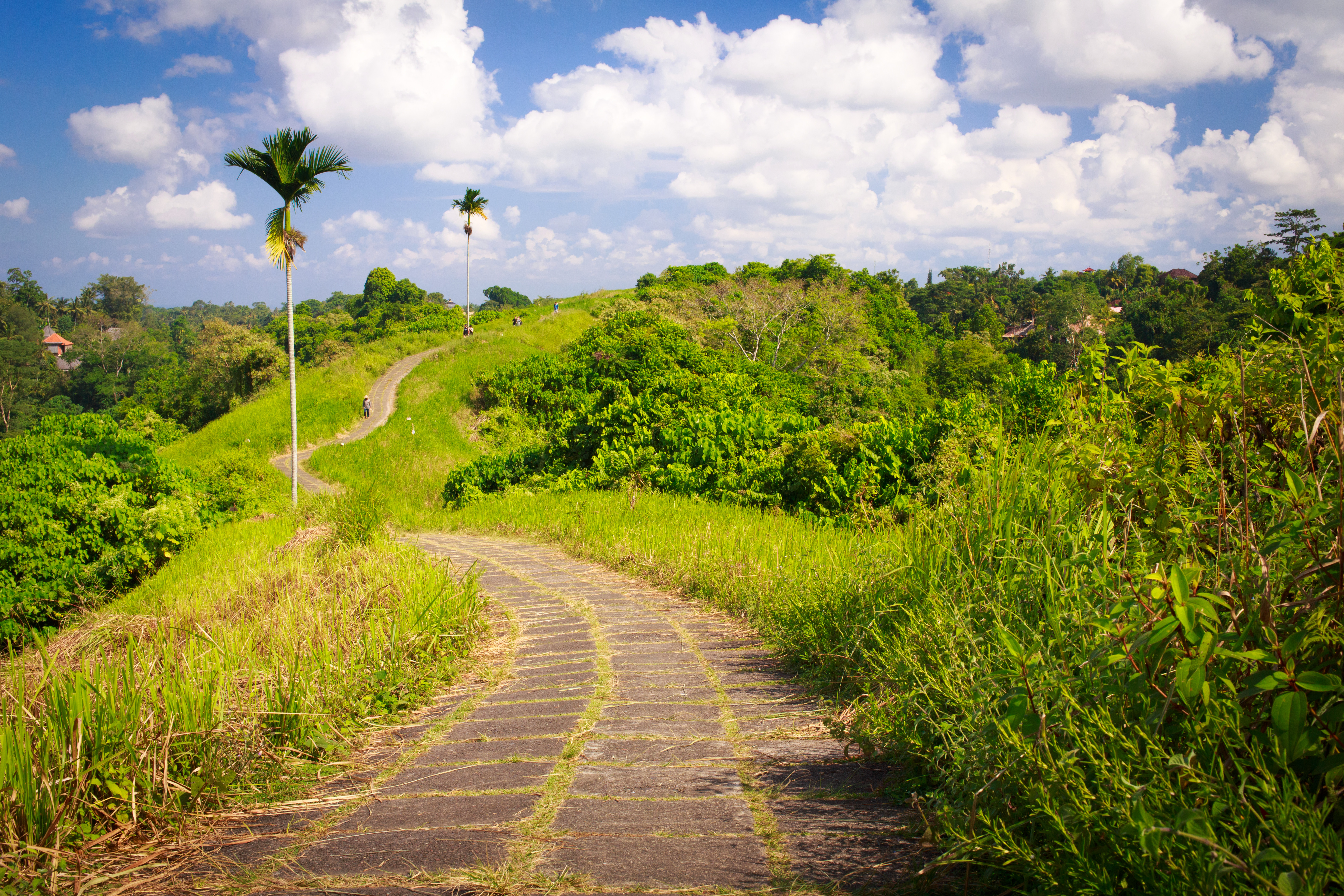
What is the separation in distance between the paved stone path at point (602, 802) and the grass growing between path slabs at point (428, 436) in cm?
982

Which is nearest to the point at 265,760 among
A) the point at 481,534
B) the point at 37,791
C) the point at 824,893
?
the point at 37,791

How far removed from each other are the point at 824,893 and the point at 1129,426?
2631 millimetres

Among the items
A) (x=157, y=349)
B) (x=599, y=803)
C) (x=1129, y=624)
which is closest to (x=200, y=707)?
(x=599, y=803)

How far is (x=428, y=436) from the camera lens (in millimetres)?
24844

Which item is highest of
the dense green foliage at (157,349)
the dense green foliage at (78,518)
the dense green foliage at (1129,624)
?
the dense green foliage at (157,349)

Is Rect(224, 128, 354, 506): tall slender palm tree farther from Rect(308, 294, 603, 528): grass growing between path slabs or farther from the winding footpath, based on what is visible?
the winding footpath

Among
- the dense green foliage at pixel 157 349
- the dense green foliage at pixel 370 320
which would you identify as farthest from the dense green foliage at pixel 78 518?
the dense green foliage at pixel 370 320

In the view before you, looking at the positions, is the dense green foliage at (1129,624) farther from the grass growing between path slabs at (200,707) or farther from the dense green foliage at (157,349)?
the dense green foliage at (157,349)

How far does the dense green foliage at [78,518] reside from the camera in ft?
34.0

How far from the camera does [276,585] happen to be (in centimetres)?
561

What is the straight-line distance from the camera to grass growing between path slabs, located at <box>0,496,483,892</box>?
6.10ft

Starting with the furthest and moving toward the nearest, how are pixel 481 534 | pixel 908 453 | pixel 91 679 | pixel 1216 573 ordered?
pixel 481 534 < pixel 908 453 < pixel 91 679 < pixel 1216 573

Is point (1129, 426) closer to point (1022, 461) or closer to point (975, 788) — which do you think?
point (1022, 461)

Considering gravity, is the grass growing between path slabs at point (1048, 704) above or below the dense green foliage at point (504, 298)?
below
